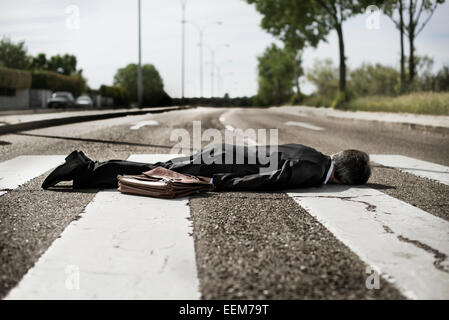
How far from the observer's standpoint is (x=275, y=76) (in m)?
96.8

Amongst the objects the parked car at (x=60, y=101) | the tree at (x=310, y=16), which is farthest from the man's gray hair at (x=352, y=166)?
the parked car at (x=60, y=101)

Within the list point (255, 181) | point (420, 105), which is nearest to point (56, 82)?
point (420, 105)

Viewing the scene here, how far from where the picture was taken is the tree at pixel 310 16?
3052cm

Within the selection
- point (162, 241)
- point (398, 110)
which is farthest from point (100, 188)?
point (398, 110)

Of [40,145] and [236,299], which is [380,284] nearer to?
[236,299]

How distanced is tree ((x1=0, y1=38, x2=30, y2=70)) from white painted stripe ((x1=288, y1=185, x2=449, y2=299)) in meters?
63.9

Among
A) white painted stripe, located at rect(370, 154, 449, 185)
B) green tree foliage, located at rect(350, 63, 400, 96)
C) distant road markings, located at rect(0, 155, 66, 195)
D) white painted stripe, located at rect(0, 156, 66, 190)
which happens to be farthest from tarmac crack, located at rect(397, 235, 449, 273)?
green tree foliage, located at rect(350, 63, 400, 96)

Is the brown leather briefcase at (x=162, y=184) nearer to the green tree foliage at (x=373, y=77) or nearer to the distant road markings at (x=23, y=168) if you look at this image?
the distant road markings at (x=23, y=168)

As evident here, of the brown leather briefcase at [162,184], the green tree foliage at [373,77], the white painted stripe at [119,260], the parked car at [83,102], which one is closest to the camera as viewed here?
the white painted stripe at [119,260]

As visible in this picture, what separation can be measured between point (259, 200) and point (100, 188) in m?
1.46

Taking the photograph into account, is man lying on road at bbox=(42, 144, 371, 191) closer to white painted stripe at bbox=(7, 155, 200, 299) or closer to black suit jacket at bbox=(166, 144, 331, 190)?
black suit jacket at bbox=(166, 144, 331, 190)

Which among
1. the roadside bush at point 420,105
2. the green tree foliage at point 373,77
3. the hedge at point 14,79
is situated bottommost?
the roadside bush at point 420,105

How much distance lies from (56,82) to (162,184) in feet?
152

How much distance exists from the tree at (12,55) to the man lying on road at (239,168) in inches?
2461
